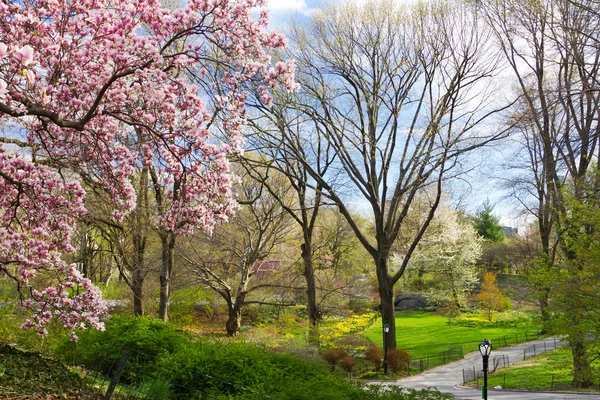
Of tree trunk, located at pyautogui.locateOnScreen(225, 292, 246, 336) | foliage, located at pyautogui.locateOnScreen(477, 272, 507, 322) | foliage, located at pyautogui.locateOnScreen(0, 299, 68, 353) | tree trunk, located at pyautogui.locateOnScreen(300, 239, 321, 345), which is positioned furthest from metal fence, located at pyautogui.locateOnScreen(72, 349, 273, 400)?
foliage, located at pyautogui.locateOnScreen(477, 272, 507, 322)

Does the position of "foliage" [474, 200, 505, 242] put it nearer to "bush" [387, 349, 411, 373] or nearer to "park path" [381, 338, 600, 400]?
"park path" [381, 338, 600, 400]

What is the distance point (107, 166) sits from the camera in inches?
289

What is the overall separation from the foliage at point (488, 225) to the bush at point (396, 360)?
3531 cm

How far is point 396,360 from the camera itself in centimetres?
2227

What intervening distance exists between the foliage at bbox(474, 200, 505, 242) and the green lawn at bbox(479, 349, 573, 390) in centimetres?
2977


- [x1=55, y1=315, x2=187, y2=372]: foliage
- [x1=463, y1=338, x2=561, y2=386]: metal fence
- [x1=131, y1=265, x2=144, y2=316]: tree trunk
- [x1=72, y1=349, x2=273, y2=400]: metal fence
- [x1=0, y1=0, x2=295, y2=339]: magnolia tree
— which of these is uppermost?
[x1=0, y1=0, x2=295, y2=339]: magnolia tree

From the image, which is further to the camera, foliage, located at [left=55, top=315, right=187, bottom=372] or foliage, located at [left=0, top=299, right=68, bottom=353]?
foliage, located at [left=0, top=299, right=68, bottom=353]

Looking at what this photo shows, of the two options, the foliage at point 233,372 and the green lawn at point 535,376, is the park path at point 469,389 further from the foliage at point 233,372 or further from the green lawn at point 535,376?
the foliage at point 233,372

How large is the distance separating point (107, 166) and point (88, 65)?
1476mm

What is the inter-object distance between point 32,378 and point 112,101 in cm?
367

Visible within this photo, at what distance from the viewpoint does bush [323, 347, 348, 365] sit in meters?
21.2

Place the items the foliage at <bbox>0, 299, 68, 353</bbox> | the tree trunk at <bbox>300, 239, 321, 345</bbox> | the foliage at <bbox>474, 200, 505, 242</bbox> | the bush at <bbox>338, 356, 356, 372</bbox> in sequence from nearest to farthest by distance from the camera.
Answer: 1. the foliage at <bbox>0, 299, 68, 353</bbox>
2. the bush at <bbox>338, 356, 356, 372</bbox>
3. the tree trunk at <bbox>300, 239, 321, 345</bbox>
4. the foliage at <bbox>474, 200, 505, 242</bbox>

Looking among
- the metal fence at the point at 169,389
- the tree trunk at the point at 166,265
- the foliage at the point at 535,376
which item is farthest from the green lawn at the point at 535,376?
the metal fence at the point at 169,389

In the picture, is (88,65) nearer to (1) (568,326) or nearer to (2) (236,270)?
(1) (568,326)
